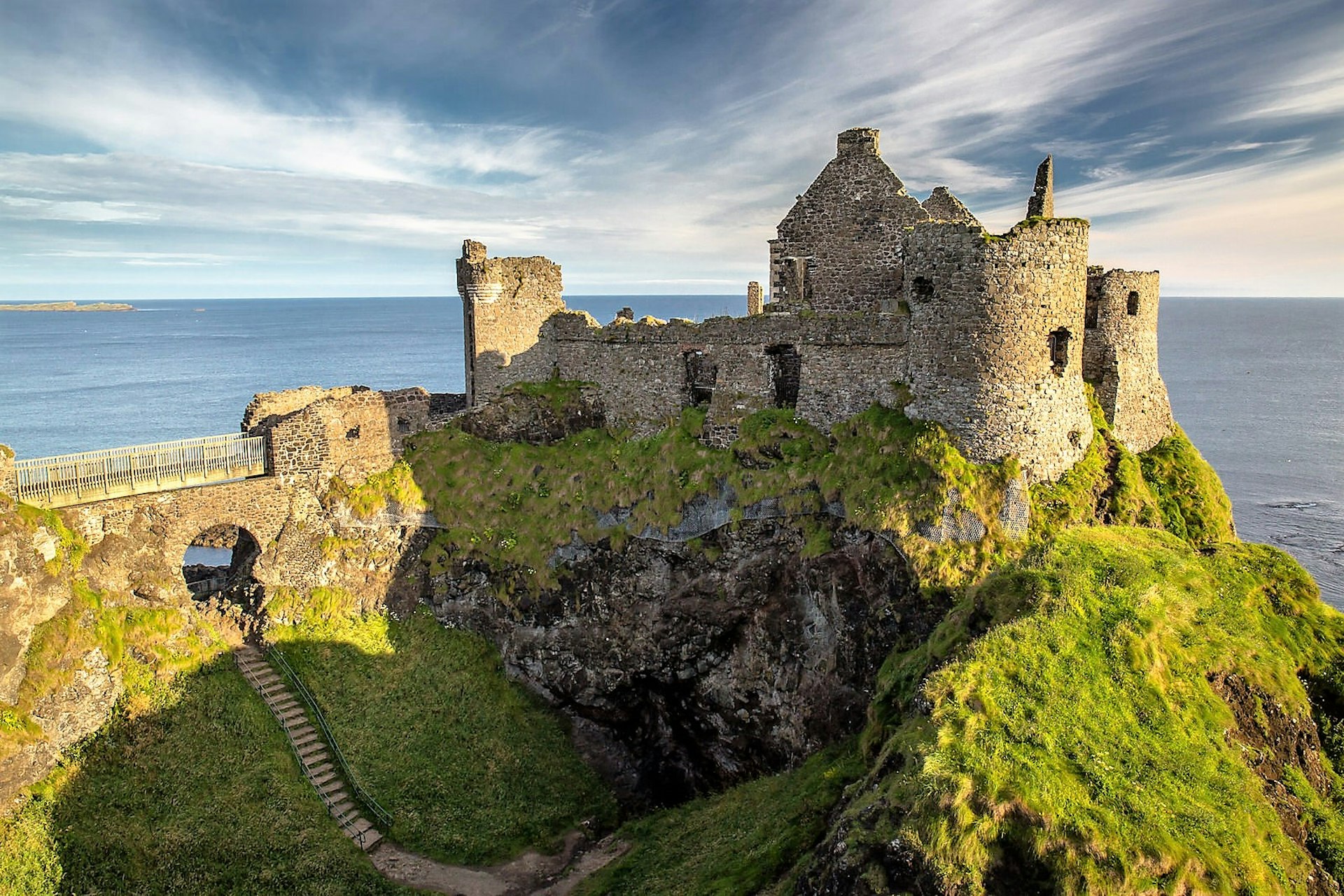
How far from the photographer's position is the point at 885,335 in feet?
74.2

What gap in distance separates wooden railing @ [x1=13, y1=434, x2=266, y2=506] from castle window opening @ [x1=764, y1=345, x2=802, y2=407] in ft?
56.6

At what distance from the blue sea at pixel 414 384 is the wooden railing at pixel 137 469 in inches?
894

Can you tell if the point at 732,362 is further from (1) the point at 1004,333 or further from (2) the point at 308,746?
(2) the point at 308,746

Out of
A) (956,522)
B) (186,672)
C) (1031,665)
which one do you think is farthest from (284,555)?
(1031,665)

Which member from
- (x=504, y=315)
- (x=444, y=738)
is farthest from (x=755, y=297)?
(x=444, y=738)

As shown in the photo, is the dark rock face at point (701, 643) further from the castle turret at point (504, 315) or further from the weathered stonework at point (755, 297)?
the weathered stonework at point (755, 297)

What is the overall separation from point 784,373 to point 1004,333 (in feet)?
25.0

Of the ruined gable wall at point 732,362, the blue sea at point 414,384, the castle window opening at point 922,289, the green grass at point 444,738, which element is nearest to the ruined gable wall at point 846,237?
the ruined gable wall at point 732,362

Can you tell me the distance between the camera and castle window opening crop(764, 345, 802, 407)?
1000 inches

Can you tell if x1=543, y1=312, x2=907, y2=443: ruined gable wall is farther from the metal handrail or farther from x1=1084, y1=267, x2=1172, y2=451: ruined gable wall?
the metal handrail

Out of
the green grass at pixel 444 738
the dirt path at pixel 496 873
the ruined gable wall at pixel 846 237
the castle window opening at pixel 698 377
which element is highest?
the ruined gable wall at pixel 846 237

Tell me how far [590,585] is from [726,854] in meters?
10.9

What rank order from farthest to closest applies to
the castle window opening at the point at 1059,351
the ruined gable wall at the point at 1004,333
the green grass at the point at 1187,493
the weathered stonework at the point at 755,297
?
the weathered stonework at the point at 755,297 → the green grass at the point at 1187,493 → the castle window opening at the point at 1059,351 → the ruined gable wall at the point at 1004,333

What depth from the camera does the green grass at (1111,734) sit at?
1051 centimetres
